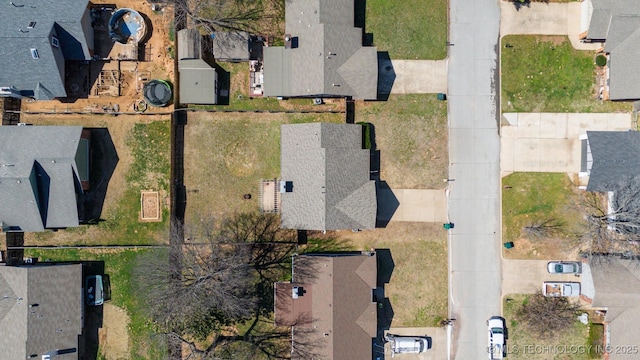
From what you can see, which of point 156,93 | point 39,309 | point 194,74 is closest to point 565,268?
point 194,74

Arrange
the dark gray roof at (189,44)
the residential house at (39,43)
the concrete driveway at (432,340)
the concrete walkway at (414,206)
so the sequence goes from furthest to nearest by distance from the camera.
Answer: the concrete walkway at (414,206)
the concrete driveway at (432,340)
the dark gray roof at (189,44)
the residential house at (39,43)

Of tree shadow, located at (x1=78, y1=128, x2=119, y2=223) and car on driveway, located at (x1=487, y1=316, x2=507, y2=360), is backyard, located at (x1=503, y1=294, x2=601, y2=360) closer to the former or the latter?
car on driveway, located at (x1=487, y1=316, x2=507, y2=360)

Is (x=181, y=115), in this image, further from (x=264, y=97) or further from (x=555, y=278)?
(x=555, y=278)

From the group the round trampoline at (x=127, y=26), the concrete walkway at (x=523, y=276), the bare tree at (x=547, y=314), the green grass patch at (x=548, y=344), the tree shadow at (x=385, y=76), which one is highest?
the round trampoline at (x=127, y=26)

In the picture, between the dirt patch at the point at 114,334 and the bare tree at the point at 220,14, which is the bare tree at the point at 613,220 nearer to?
the bare tree at the point at 220,14

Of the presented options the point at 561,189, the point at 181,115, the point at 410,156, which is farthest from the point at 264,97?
the point at 561,189

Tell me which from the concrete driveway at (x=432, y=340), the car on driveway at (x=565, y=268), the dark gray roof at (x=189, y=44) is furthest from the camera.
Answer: the concrete driveway at (x=432, y=340)

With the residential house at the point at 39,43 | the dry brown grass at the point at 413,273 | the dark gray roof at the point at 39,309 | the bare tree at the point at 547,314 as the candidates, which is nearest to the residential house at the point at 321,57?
the dry brown grass at the point at 413,273

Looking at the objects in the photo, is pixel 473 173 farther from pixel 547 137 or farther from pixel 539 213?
pixel 547 137
